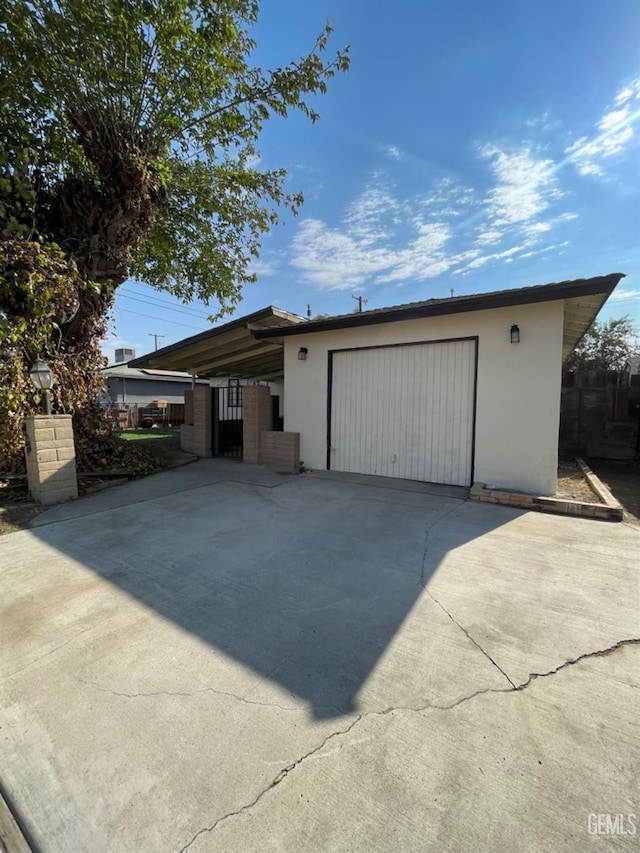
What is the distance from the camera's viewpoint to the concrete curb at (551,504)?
15.0 feet

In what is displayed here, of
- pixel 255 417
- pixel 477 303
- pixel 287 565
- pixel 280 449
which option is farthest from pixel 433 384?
pixel 287 565

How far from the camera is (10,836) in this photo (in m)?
1.30

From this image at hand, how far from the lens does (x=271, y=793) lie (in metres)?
1.39

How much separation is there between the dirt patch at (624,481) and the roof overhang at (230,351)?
249 inches

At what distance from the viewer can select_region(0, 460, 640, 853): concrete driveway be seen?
132 cm

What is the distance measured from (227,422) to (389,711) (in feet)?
28.8

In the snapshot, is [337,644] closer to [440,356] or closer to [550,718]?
[550,718]

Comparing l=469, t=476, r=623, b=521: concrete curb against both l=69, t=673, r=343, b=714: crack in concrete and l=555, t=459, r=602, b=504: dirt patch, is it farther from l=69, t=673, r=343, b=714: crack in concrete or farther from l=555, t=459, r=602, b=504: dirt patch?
l=69, t=673, r=343, b=714: crack in concrete

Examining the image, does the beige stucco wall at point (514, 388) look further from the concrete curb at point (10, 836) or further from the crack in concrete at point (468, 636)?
the concrete curb at point (10, 836)

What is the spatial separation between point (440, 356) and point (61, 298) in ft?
20.3

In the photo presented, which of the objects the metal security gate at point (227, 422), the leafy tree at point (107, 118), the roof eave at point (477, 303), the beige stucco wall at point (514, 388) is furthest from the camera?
the metal security gate at point (227, 422)

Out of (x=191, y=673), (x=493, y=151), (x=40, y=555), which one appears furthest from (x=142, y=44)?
(x=191, y=673)

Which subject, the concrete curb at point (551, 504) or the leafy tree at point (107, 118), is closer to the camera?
the concrete curb at point (551, 504)

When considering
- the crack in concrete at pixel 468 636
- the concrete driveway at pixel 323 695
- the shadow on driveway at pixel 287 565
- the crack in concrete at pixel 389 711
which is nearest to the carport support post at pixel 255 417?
the shadow on driveway at pixel 287 565
